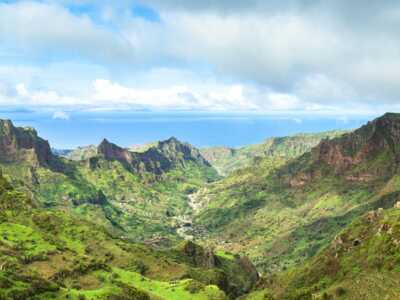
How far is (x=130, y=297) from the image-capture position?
17500 cm

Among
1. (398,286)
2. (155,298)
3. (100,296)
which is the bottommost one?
(155,298)

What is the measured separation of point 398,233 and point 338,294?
45.2 metres

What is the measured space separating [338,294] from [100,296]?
279ft

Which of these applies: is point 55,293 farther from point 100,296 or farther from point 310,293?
point 310,293

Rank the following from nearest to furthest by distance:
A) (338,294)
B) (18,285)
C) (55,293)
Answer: (18,285), (55,293), (338,294)

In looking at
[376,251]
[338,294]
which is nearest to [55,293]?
[338,294]

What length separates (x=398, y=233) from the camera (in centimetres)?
19412

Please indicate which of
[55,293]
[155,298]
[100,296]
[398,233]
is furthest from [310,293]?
[55,293]

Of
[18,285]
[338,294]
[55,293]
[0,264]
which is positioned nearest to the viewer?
[18,285]

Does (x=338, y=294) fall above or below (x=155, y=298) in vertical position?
above

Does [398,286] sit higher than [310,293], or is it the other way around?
[398,286]

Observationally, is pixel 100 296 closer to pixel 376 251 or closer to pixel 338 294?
pixel 338 294

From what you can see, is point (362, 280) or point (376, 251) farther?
point (376, 251)

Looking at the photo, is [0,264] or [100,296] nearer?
[100,296]
